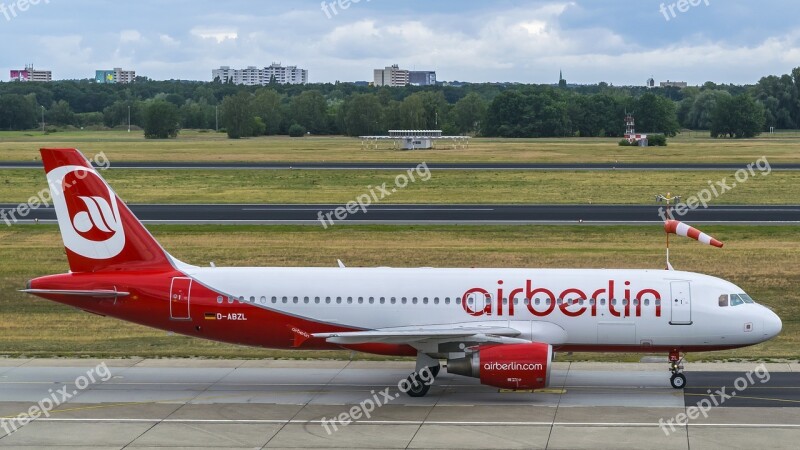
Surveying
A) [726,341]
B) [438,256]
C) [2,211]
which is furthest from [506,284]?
[2,211]

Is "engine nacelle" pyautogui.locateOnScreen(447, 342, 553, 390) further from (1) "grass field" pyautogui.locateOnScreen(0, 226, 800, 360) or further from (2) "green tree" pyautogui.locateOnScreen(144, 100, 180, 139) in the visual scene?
(2) "green tree" pyautogui.locateOnScreen(144, 100, 180, 139)

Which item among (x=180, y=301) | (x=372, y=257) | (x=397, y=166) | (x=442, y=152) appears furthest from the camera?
(x=442, y=152)

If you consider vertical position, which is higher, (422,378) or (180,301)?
(180,301)

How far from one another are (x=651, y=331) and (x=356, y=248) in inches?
1097

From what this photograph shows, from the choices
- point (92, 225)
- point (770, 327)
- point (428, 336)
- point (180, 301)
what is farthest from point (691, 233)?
point (92, 225)

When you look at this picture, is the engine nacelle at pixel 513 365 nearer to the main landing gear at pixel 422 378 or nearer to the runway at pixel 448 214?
the main landing gear at pixel 422 378

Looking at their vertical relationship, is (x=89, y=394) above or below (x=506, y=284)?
below

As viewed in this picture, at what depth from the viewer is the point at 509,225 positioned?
6494 cm

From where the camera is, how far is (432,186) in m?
89.0

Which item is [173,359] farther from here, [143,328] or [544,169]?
[544,169]

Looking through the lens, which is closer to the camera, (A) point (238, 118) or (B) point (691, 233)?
(B) point (691, 233)

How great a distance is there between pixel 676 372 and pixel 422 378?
7329 mm

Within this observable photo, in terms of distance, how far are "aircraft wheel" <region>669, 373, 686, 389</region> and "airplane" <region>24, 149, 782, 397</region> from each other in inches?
1.6

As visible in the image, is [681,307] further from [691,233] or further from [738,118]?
[738,118]
